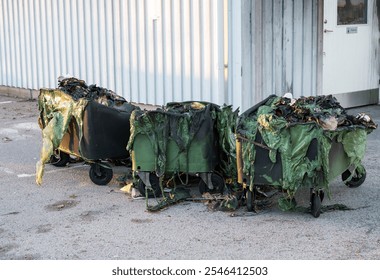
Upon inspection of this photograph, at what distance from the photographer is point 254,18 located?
10.1 m

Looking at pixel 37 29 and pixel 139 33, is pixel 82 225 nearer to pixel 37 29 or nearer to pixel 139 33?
pixel 139 33

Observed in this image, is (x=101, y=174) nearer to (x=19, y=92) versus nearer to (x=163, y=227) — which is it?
(x=163, y=227)

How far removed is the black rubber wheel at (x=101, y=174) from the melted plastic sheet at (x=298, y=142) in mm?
1949

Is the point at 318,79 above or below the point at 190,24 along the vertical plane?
below

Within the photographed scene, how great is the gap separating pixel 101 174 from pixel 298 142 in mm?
2610

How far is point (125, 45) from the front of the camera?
1217 cm

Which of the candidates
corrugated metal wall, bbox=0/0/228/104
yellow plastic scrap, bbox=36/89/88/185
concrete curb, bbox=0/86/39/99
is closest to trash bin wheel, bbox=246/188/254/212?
yellow plastic scrap, bbox=36/89/88/185

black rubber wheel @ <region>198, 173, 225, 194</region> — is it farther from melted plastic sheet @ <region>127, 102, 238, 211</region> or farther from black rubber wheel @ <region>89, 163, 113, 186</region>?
black rubber wheel @ <region>89, 163, 113, 186</region>

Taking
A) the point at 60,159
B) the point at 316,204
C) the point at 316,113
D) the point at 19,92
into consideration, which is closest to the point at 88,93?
the point at 60,159

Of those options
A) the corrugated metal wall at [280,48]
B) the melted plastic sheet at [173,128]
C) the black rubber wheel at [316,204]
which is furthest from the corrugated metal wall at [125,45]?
the black rubber wheel at [316,204]
